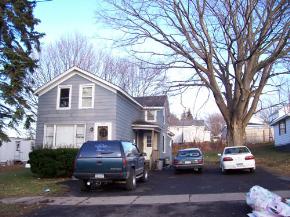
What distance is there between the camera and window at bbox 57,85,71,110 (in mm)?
25797

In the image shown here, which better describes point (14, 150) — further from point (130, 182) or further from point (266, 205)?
point (266, 205)

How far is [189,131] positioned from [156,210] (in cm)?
7179

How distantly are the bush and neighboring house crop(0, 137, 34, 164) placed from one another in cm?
2729

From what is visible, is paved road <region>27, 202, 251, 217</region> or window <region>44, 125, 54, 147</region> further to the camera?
window <region>44, 125, 54, 147</region>

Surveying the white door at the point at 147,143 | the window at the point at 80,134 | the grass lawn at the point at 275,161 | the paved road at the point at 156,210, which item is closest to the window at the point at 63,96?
the window at the point at 80,134

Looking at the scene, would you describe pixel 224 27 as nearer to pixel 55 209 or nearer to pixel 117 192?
pixel 117 192

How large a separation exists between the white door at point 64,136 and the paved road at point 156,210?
14117mm

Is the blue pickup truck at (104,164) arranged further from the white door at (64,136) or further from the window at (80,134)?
the white door at (64,136)

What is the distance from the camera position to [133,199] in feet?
40.7

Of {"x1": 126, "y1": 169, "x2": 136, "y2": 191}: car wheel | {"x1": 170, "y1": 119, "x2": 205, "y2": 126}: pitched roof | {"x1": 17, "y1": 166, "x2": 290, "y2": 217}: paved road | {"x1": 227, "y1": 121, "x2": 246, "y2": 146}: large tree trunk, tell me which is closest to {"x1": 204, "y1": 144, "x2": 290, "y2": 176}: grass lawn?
{"x1": 227, "y1": 121, "x2": 246, "y2": 146}: large tree trunk

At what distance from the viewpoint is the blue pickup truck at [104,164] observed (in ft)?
46.9

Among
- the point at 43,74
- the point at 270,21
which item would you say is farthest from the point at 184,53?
the point at 43,74

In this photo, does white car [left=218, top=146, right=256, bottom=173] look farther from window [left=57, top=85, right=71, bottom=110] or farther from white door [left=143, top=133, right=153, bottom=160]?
white door [left=143, top=133, right=153, bottom=160]

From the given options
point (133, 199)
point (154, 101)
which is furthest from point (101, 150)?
point (154, 101)
